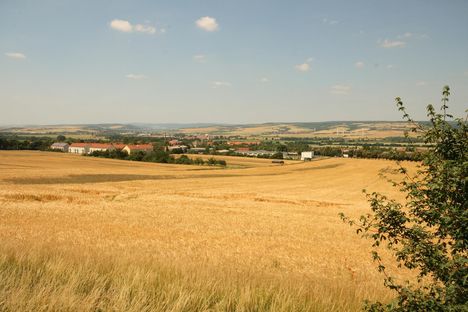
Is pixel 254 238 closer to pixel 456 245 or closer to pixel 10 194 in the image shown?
pixel 456 245

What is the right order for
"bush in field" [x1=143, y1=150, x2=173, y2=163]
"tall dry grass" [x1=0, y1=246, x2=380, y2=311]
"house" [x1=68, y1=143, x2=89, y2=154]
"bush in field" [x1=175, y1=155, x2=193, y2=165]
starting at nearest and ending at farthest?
"tall dry grass" [x1=0, y1=246, x2=380, y2=311] → "bush in field" [x1=175, y1=155, x2=193, y2=165] → "bush in field" [x1=143, y1=150, x2=173, y2=163] → "house" [x1=68, y1=143, x2=89, y2=154]

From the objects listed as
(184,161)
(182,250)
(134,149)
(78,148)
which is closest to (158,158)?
(184,161)

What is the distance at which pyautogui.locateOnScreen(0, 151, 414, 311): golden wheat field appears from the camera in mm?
3939

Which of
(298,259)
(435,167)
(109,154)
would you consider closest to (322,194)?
(298,259)

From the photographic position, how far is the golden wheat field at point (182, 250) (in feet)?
12.9

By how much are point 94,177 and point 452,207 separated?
52823 millimetres

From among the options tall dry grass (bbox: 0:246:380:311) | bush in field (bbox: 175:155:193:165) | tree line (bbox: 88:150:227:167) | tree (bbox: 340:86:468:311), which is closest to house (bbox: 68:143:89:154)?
tree line (bbox: 88:150:227:167)

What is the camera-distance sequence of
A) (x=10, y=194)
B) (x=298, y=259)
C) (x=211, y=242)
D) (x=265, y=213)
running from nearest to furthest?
1. (x=298, y=259)
2. (x=211, y=242)
3. (x=265, y=213)
4. (x=10, y=194)

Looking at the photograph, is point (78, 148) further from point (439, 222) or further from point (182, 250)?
point (439, 222)

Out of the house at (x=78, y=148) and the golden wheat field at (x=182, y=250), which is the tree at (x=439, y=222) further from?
the house at (x=78, y=148)

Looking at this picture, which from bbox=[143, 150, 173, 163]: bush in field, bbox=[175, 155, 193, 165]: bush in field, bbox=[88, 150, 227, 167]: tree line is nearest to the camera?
bbox=[88, 150, 227, 167]: tree line

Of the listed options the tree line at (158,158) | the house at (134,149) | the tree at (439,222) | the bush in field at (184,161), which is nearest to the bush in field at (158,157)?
the tree line at (158,158)

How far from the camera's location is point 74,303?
11.1 ft

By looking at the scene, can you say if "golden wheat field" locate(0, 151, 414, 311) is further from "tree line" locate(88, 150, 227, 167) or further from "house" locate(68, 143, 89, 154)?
"house" locate(68, 143, 89, 154)
